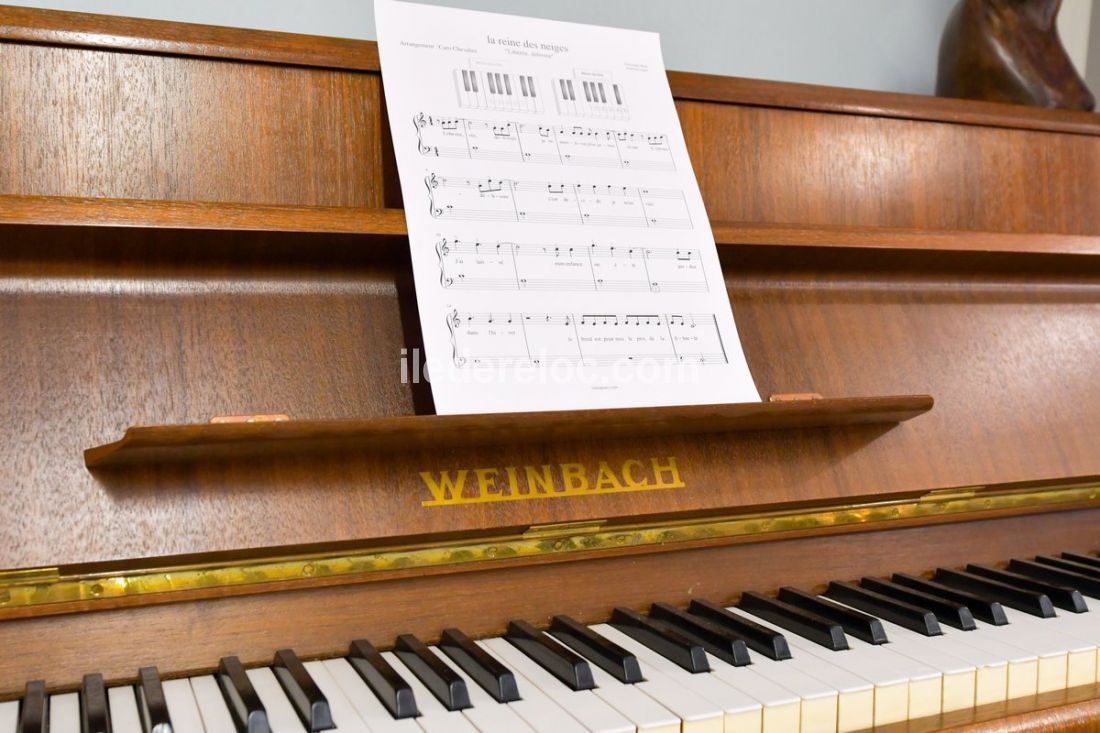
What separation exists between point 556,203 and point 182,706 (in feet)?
2.53

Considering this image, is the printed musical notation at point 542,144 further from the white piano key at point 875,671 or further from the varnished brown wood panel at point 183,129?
the white piano key at point 875,671

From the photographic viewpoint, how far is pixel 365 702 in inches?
40.7

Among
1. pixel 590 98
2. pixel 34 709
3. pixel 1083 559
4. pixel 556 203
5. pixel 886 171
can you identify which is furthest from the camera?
pixel 886 171

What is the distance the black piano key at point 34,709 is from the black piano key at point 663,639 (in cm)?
64

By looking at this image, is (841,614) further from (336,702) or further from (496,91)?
(496,91)

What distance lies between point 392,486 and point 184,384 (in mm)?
275

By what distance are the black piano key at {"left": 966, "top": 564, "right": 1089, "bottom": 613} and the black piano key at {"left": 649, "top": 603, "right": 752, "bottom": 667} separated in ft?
1.60

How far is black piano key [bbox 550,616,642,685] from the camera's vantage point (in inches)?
43.1

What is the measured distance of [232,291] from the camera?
1307mm

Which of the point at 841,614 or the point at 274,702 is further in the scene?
the point at 841,614

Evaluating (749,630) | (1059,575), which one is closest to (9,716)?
(749,630)

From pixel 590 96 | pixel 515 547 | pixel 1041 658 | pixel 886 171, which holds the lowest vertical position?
pixel 1041 658

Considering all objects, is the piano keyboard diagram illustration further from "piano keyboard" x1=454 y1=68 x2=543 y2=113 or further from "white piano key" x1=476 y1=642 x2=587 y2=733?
"white piano key" x1=476 y1=642 x2=587 y2=733

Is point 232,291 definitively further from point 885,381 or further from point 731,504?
point 885,381
